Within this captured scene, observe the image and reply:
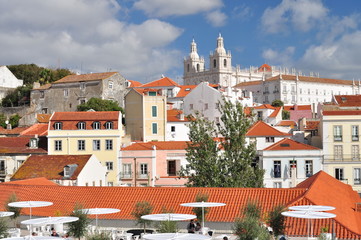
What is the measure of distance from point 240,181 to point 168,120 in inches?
1738

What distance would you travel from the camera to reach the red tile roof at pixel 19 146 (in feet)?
210

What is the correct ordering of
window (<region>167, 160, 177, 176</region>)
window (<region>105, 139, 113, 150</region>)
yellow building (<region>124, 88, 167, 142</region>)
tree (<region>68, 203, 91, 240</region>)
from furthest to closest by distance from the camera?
yellow building (<region>124, 88, 167, 142</region>)
window (<region>167, 160, 177, 176</region>)
window (<region>105, 139, 113, 150</region>)
tree (<region>68, 203, 91, 240</region>)

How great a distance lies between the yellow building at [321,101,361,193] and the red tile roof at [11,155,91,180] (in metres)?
24.0

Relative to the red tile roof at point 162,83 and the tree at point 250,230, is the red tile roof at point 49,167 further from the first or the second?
the red tile roof at point 162,83

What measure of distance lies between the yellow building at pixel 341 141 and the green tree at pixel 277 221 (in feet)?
120

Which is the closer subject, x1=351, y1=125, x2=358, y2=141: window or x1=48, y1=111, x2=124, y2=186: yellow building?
x1=351, y1=125, x2=358, y2=141: window

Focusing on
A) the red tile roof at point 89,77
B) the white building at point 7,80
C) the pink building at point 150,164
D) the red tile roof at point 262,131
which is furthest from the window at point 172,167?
the white building at point 7,80

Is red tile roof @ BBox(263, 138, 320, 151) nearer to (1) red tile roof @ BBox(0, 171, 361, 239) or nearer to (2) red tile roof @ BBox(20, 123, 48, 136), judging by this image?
(1) red tile roof @ BBox(0, 171, 361, 239)

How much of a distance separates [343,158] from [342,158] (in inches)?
3.8

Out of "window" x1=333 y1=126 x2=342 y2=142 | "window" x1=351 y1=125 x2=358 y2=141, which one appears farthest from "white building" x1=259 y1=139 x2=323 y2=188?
"window" x1=351 y1=125 x2=358 y2=141

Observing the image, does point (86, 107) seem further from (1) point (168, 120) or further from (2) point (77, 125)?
(2) point (77, 125)

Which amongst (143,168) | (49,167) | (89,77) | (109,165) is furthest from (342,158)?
(89,77)

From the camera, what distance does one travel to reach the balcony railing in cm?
6203

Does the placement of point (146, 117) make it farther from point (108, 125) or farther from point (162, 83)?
point (162, 83)
